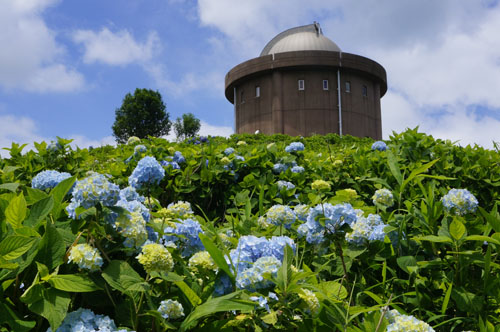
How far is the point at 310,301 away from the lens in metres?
1.24

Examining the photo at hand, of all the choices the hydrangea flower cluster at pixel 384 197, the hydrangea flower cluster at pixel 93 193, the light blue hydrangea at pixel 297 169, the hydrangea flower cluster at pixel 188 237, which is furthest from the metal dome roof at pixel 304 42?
the hydrangea flower cluster at pixel 93 193

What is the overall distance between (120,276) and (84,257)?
0.11 m

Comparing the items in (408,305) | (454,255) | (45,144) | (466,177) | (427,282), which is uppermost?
(45,144)

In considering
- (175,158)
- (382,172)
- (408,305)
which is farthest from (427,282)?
(175,158)

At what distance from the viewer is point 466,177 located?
13.4 ft

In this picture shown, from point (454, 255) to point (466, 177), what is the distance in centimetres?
253

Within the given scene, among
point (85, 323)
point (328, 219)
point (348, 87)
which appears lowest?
point (85, 323)

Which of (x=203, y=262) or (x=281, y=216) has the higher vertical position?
(x=281, y=216)

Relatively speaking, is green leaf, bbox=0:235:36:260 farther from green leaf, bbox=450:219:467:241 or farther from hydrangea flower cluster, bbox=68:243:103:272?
green leaf, bbox=450:219:467:241

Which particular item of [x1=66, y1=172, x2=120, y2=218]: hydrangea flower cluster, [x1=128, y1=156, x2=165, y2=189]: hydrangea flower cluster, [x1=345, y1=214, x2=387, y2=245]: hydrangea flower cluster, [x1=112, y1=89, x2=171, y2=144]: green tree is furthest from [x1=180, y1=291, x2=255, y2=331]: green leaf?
[x1=112, y1=89, x2=171, y2=144]: green tree

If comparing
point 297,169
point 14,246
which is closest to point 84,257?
point 14,246

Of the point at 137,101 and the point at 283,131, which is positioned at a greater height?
the point at 137,101

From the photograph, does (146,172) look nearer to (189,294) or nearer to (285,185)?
(189,294)

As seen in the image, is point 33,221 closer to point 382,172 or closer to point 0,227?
point 0,227
